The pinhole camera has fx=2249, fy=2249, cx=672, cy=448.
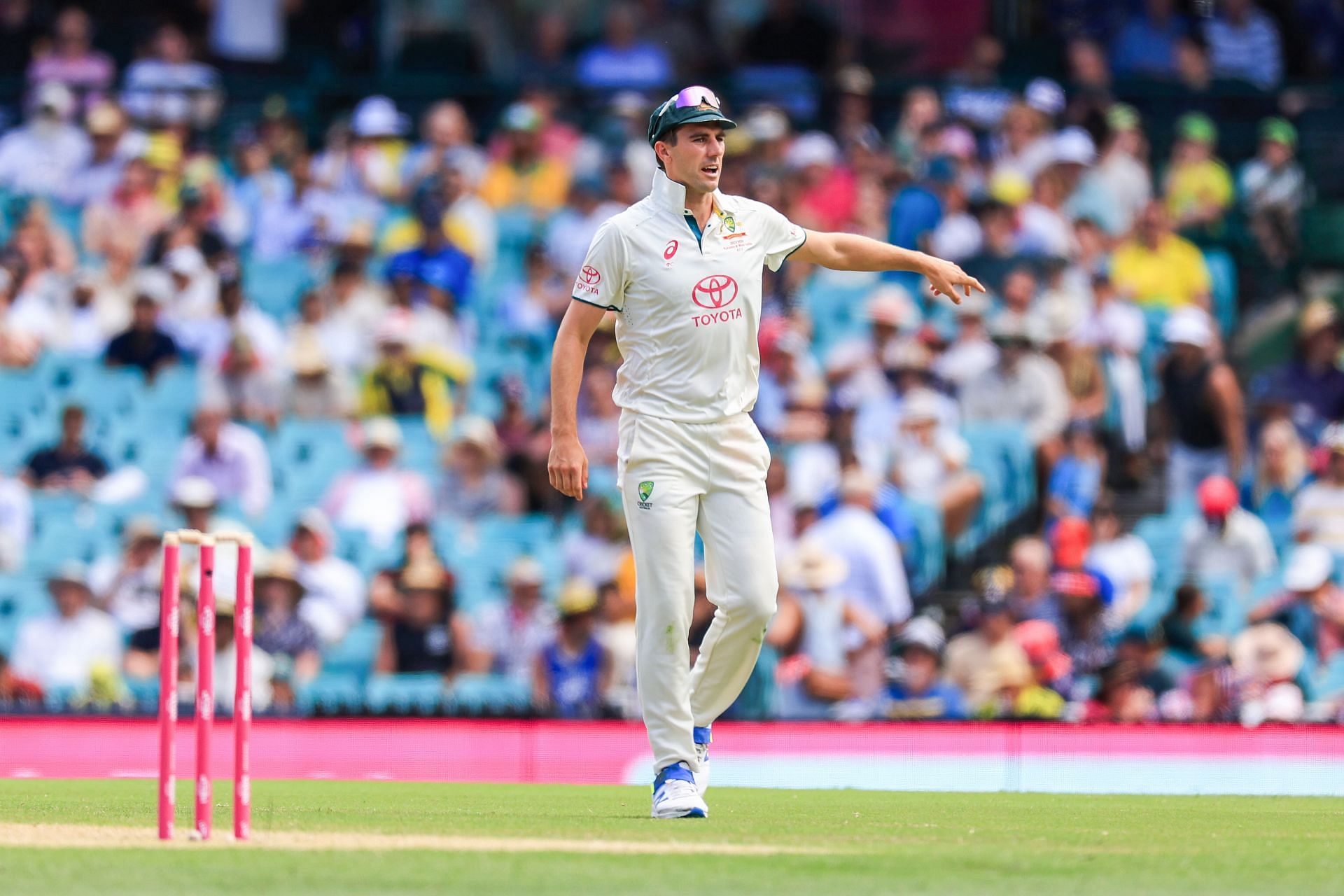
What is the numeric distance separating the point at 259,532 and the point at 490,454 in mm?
1550

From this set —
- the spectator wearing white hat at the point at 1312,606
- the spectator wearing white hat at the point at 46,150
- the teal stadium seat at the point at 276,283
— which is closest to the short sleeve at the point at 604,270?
the spectator wearing white hat at the point at 1312,606

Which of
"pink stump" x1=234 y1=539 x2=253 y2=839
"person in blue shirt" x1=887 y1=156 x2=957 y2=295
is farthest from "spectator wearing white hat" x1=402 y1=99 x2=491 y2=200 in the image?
"pink stump" x1=234 y1=539 x2=253 y2=839

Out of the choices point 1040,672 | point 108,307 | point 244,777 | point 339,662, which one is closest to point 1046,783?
point 1040,672

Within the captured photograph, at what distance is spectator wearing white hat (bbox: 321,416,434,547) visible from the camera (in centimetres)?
1420

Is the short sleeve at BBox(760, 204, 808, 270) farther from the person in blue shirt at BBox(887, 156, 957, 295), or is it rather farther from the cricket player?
the person in blue shirt at BBox(887, 156, 957, 295)

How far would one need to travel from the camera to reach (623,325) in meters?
7.41

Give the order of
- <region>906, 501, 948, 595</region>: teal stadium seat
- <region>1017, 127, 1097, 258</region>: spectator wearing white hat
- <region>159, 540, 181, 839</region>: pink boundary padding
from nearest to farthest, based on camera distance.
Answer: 1. <region>159, 540, 181, 839</region>: pink boundary padding
2. <region>906, 501, 948, 595</region>: teal stadium seat
3. <region>1017, 127, 1097, 258</region>: spectator wearing white hat

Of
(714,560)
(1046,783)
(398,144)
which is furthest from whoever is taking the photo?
(398,144)

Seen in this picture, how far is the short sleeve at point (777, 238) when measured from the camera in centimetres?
758

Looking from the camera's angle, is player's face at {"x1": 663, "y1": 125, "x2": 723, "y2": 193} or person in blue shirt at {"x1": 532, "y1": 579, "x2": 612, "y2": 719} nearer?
player's face at {"x1": 663, "y1": 125, "x2": 723, "y2": 193}

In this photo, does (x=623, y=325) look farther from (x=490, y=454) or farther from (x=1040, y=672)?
(x=490, y=454)

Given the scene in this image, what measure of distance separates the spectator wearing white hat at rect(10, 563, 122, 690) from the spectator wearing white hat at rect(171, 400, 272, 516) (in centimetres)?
131

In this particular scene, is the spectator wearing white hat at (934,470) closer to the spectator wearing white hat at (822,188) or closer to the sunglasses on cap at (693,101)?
the spectator wearing white hat at (822,188)

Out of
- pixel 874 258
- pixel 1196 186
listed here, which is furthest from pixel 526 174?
pixel 874 258
